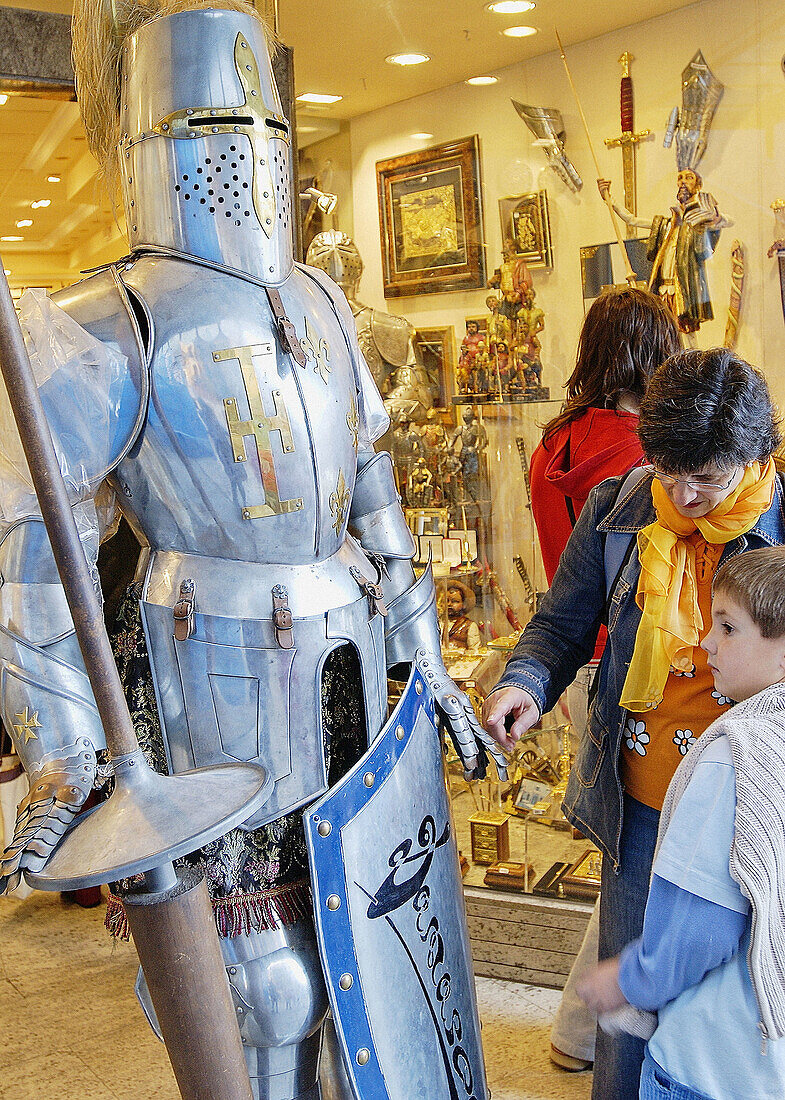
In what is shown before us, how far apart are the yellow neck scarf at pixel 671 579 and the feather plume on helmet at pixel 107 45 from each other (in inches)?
37.6

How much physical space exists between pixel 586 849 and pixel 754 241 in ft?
5.32

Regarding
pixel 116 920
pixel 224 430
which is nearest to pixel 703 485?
pixel 224 430

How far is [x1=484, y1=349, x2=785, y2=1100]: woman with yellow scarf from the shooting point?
4.55 feet

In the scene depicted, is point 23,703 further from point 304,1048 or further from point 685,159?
point 685,159

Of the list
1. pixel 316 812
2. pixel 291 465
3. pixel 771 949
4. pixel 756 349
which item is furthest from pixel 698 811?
pixel 756 349

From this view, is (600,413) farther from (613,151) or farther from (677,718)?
(613,151)

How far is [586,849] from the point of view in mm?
2799

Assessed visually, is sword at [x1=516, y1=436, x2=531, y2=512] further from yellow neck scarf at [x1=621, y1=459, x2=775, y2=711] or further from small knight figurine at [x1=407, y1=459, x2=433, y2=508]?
yellow neck scarf at [x1=621, y1=459, x2=775, y2=711]

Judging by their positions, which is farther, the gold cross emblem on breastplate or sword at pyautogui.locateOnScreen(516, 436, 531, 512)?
sword at pyautogui.locateOnScreen(516, 436, 531, 512)

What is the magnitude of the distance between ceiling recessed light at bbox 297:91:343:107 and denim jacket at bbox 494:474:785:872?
5.50ft

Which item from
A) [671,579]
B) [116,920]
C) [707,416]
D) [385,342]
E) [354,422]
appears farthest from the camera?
[385,342]

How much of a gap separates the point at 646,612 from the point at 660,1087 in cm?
59

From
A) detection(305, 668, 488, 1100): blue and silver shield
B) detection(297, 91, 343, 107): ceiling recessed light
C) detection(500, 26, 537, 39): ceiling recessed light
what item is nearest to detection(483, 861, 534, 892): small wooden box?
detection(305, 668, 488, 1100): blue and silver shield

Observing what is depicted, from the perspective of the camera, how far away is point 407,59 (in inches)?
113
